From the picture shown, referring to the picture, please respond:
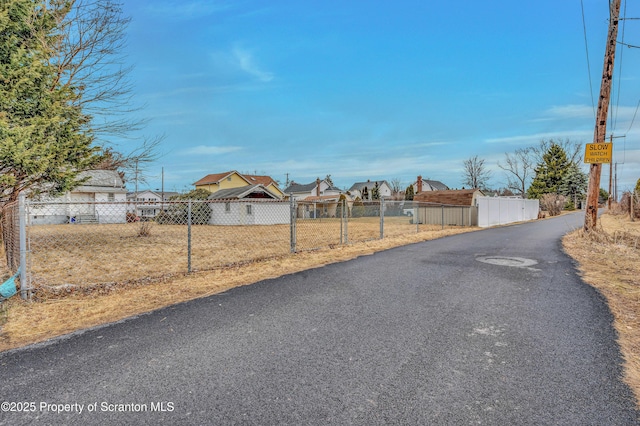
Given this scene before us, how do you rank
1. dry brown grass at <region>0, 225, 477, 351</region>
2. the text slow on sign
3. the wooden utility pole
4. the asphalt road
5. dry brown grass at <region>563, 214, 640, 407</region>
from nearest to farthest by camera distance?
the asphalt road < dry brown grass at <region>563, 214, 640, 407</region> < dry brown grass at <region>0, 225, 477, 351</region> < the text slow on sign < the wooden utility pole

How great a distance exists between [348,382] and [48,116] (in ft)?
26.3

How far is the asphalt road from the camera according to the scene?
2.18 m

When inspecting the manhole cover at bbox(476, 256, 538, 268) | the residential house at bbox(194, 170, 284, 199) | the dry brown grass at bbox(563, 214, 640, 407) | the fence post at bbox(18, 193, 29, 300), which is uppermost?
the residential house at bbox(194, 170, 284, 199)

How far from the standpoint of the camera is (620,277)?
19.5 feet

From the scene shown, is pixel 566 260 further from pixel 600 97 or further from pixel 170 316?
pixel 170 316

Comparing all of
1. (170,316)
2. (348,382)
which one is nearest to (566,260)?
(348,382)

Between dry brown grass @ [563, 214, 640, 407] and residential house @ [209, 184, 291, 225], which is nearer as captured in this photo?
dry brown grass @ [563, 214, 640, 407]

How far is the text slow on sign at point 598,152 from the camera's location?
421 inches

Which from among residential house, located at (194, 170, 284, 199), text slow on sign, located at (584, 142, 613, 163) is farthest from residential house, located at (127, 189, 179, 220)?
text slow on sign, located at (584, 142, 613, 163)

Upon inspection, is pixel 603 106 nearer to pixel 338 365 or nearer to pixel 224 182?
pixel 338 365

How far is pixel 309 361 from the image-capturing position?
2865 mm

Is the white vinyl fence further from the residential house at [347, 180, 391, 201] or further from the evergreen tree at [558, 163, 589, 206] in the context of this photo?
the residential house at [347, 180, 391, 201]

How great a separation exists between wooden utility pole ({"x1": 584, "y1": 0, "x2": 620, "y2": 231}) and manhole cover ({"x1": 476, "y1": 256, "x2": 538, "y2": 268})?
5.32 metres

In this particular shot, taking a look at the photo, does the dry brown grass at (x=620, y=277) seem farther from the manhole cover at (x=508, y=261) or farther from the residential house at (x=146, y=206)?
the residential house at (x=146, y=206)
